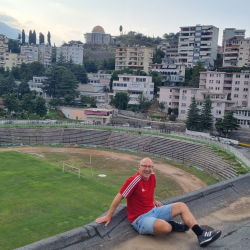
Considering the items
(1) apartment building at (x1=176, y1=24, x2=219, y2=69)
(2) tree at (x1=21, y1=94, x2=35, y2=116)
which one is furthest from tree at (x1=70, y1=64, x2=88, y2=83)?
(1) apartment building at (x1=176, y1=24, x2=219, y2=69)

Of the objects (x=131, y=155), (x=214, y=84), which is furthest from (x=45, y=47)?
(x=131, y=155)

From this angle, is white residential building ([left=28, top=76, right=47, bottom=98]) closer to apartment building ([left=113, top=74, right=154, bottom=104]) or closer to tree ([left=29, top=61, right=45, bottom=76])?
tree ([left=29, top=61, right=45, bottom=76])

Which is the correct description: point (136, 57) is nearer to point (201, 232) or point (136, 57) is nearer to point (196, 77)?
point (196, 77)

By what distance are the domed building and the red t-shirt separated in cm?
14596

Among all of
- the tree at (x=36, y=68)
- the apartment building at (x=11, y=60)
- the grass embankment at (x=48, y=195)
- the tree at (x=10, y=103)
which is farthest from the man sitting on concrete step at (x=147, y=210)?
the apartment building at (x=11, y=60)

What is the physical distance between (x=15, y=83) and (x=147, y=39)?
70174mm

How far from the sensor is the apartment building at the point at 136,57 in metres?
87.2

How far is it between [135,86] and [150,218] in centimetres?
6374

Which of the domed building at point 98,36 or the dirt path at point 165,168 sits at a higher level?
the domed building at point 98,36

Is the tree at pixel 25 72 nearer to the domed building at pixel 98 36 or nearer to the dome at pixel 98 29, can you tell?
the domed building at pixel 98 36

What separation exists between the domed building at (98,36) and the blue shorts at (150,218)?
146209mm

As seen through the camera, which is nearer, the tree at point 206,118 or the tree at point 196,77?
the tree at point 206,118

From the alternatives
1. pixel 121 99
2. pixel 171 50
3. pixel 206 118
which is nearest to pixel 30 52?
pixel 171 50

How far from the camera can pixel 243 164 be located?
29.8 metres
